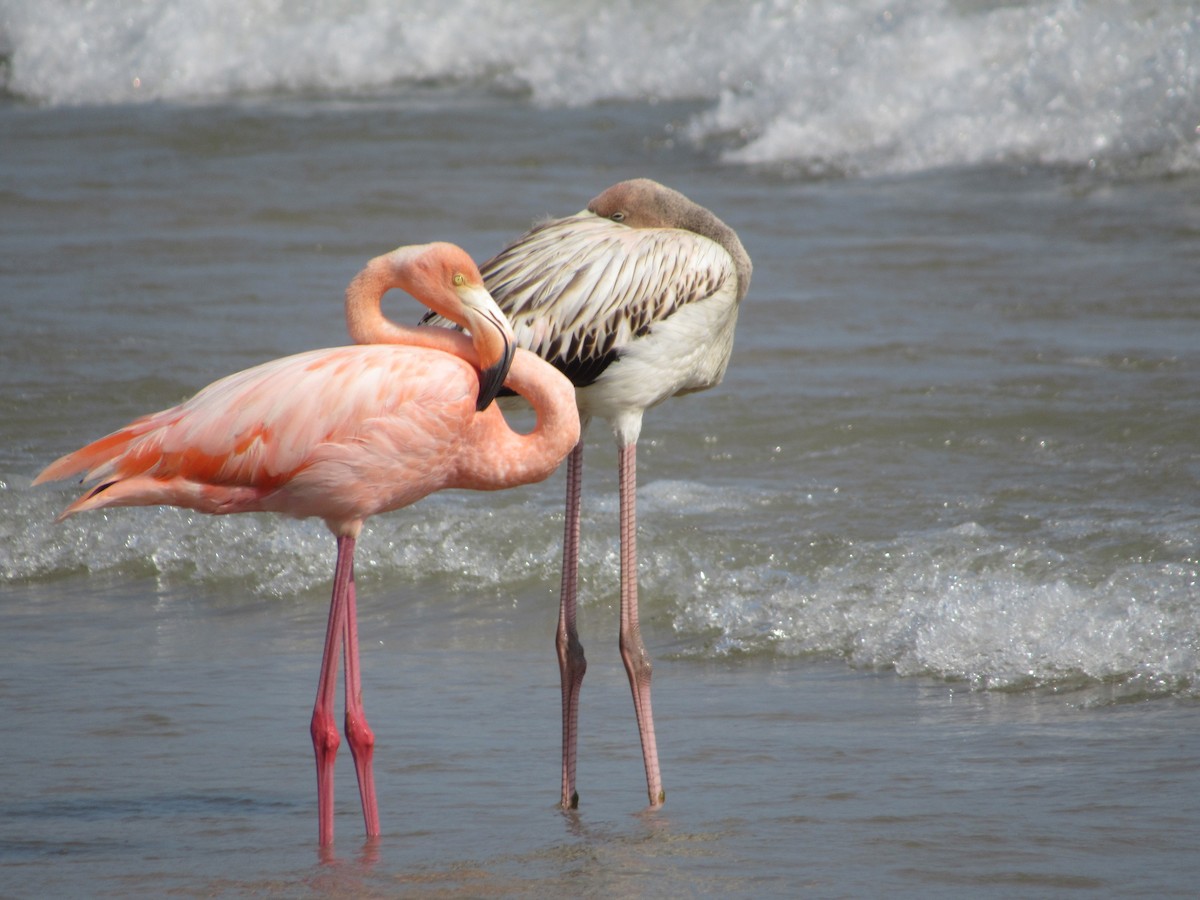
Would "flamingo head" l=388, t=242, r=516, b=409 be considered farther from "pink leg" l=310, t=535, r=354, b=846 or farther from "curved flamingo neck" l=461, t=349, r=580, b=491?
"pink leg" l=310, t=535, r=354, b=846

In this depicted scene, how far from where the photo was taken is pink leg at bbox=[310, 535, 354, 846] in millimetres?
4188

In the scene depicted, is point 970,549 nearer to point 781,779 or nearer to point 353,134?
point 781,779

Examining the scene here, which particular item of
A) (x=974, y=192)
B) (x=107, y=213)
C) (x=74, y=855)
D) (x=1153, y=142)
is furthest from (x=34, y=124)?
(x=74, y=855)

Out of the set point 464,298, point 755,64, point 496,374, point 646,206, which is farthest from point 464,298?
point 755,64

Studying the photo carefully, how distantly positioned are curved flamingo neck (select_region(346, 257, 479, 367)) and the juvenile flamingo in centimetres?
32

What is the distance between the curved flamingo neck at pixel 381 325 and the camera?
4191 millimetres

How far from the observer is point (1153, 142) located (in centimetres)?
1270

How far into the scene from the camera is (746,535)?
21.8 ft

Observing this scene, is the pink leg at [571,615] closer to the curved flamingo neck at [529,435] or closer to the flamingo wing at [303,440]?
the curved flamingo neck at [529,435]

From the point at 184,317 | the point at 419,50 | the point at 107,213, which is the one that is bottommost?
the point at 184,317

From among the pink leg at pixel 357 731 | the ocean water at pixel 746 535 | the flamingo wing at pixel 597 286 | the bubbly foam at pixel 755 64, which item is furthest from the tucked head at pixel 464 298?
the bubbly foam at pixel 755 64

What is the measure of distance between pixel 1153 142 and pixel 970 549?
7573 millimetres

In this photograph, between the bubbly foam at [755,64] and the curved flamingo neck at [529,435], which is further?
the bubbly foam at [755,64]

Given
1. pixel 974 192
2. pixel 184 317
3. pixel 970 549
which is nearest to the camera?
pixel 970 549
